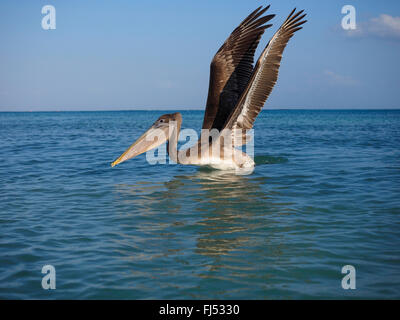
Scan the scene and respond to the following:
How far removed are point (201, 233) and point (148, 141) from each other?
3632 millimetres

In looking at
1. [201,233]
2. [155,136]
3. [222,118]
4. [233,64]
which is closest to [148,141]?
[155,136]

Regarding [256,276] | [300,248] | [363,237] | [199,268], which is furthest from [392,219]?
[199,268]

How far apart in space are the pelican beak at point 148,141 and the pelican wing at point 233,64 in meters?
1.16

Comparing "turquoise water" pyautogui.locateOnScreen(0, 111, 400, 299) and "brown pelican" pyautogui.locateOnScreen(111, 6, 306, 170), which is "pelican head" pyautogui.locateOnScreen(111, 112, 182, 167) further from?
"turquoise water" pyautogui.locateOnScreen(0, 111, 400, 299)

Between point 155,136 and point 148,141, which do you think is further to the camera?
point 155,136

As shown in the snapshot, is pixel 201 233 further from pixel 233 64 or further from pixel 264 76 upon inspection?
pixel 233 64

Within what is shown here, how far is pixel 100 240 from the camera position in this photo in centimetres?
476

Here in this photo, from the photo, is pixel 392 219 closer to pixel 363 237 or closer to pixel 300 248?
pixel 363 237

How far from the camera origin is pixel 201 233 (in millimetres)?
4926

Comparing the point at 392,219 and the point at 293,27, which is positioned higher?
the point at 293,27

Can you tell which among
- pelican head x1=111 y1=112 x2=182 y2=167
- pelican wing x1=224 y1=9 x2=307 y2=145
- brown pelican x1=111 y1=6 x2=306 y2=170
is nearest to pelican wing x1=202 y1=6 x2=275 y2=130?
brown pelican x1=111 y1=6 x2=306 y2=170

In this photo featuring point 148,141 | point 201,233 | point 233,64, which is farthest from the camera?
point 233,64

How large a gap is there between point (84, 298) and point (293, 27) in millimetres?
5518
